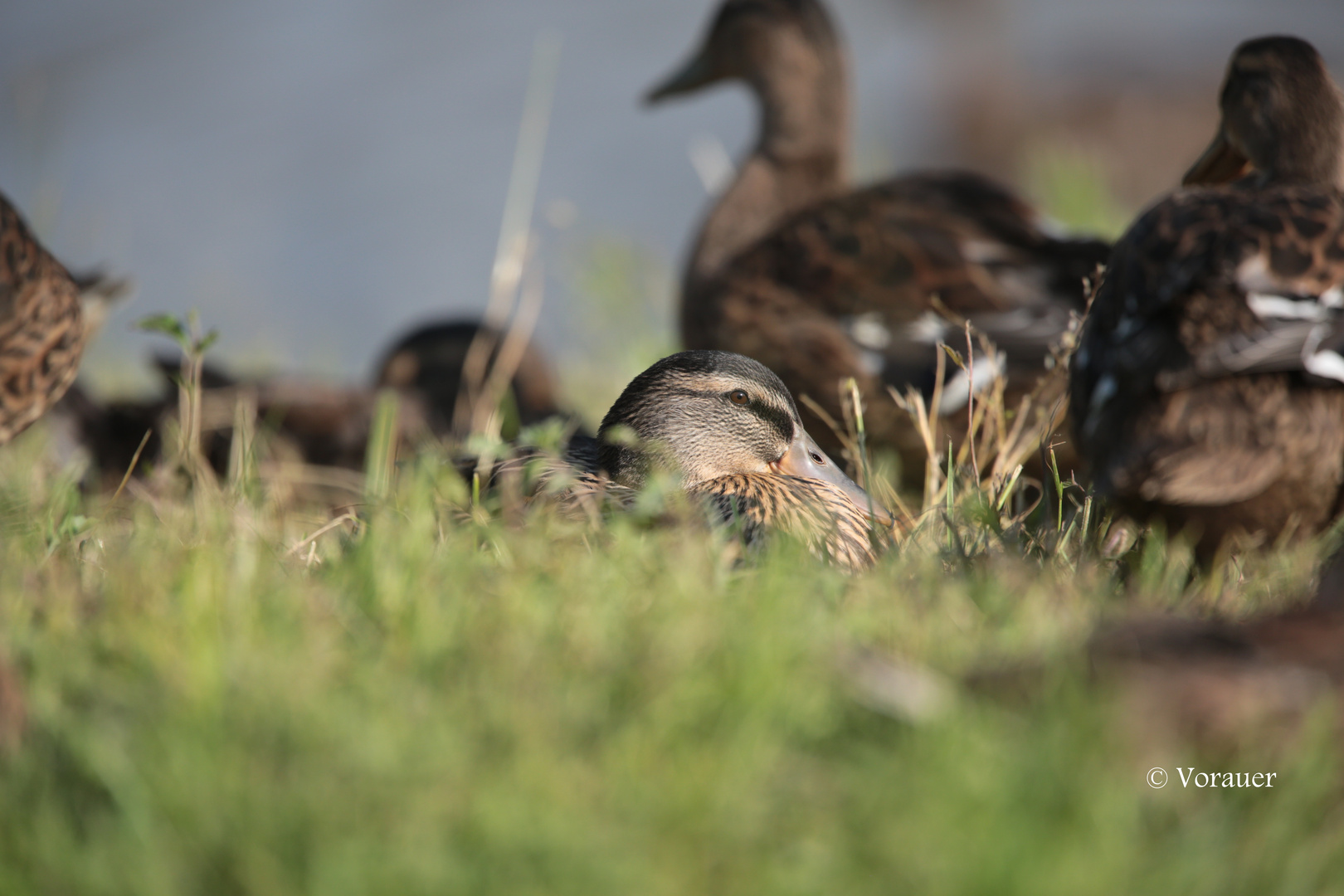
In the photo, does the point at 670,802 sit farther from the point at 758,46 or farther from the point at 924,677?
the point at 758,46

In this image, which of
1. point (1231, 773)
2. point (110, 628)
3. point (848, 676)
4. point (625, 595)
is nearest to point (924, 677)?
point (848, 676)

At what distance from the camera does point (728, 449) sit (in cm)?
321

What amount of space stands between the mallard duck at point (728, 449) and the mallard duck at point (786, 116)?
2612 millimetres

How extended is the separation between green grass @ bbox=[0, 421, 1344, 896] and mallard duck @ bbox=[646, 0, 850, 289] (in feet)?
13.0

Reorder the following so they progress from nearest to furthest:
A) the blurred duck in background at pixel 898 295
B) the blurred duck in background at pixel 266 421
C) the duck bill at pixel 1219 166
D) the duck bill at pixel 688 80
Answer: the duck bill at pixel 1219 166 < the blurred duck in background at pixel 898 295 < the blurred duck in background at pixel 266 421 < the duck bill at pixel 688 80

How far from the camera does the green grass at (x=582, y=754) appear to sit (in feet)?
4.48

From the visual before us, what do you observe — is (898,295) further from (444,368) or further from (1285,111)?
(444,368)

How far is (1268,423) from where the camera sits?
2947mm

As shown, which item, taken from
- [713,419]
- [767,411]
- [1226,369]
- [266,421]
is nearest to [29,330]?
[266,421]

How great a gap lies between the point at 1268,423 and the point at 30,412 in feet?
11.2

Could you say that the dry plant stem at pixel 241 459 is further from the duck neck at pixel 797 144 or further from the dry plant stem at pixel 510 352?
the duck neck at pixel 797 144

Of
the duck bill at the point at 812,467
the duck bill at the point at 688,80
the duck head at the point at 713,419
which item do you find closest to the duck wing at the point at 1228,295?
the duck bill at the point at 812,467

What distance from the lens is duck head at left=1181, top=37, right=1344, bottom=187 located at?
3.65 meters

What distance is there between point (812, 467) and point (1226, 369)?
3.38 feet
